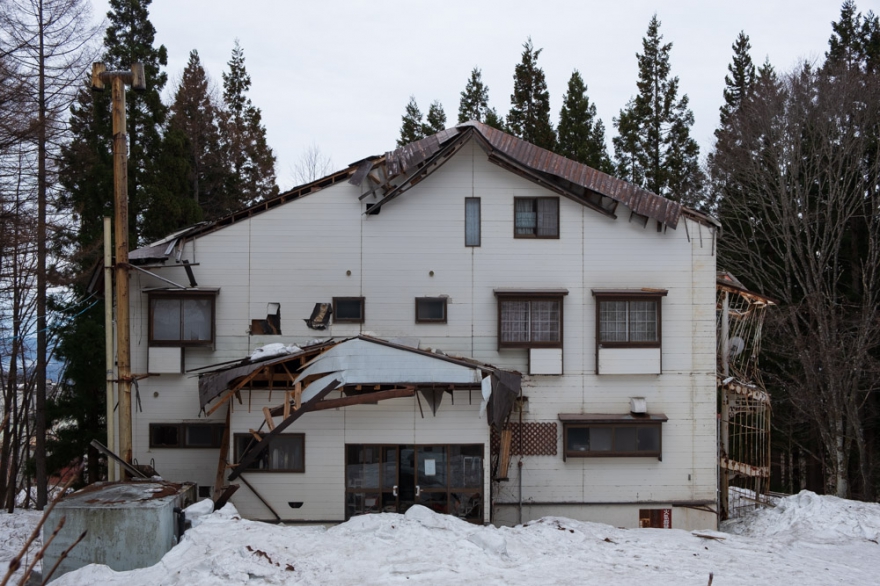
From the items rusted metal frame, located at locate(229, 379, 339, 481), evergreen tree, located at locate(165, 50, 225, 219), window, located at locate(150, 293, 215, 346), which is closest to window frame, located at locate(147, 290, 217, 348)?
window, located at locate(150, 293, 215, 346)

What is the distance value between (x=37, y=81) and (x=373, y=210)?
11.3m

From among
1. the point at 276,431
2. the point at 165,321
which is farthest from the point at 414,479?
the point at 165,321

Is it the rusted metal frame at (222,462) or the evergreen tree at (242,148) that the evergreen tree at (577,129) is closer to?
the evergreen tree at (242,148)

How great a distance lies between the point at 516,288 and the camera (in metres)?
17.0

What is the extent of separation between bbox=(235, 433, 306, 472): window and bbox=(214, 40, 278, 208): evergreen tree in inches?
786

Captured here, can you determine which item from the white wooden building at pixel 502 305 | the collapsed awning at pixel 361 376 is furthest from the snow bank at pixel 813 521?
the collapsed awning at pixel 361 376

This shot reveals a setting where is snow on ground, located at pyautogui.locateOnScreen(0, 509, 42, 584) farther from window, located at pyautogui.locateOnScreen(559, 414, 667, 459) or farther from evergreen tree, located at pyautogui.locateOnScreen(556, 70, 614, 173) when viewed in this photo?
evergreen tree, located at pyautogui.locateOnScreen(556, 70, 614, 173)

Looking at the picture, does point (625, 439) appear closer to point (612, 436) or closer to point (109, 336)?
point (612, 436)

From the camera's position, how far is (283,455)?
15.8 m

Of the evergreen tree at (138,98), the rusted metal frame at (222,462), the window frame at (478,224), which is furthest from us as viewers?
the evergreen tree at (138,98)

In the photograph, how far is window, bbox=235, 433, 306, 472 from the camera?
15.8 metres

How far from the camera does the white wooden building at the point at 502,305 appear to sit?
16.7 meters

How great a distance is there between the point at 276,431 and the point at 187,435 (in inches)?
126

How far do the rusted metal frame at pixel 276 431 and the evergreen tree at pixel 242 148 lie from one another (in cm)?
2032
